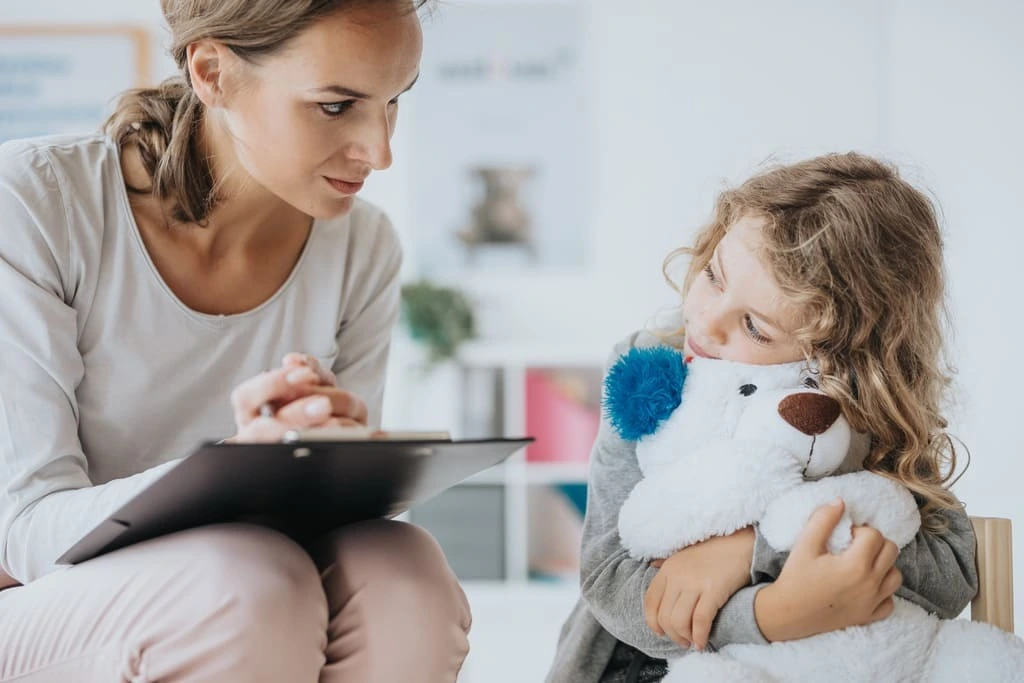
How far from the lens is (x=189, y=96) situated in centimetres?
129

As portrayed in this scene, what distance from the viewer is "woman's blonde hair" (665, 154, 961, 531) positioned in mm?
1118

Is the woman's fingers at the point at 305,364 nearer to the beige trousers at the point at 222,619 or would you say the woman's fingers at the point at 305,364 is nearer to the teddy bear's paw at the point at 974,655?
the beige trousers at the point at 222,619

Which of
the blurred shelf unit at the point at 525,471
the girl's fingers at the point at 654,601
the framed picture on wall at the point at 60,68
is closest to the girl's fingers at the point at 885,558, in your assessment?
the girl's fingers at the point at 654,601

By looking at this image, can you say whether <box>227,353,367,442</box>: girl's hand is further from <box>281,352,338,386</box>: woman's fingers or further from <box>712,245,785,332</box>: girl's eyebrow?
<box>712,245,785,332</box>: girl's eyebrow

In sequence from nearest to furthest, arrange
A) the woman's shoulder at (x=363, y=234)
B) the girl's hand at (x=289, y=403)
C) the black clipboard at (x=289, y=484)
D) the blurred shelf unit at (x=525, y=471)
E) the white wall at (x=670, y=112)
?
the black clipboard at (x=289, y=484) < the girl's hand at (x=289, y=403) < the woman's shoulder at (x=363, y=234) < the blurred shelf unit at (x=525, y=471) < the white wall at (x=670, y=112)

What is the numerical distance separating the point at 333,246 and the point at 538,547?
6.85 ft

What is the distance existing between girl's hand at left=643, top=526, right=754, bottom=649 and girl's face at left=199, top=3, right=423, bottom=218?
21.2 inches

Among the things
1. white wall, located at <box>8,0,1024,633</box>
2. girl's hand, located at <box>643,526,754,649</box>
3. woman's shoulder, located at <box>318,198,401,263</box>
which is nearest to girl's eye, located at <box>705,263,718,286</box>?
girl's hand, located at <box>643,526,754,649</box>

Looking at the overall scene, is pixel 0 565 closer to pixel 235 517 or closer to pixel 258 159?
pixel 235 517

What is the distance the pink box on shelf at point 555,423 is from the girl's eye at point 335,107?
217 centimetres

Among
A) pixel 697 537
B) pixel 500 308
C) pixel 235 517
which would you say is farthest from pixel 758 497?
pixel 500 308

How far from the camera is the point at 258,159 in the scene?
3.95ft

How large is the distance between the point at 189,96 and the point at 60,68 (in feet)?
8.75

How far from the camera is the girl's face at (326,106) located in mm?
1127
